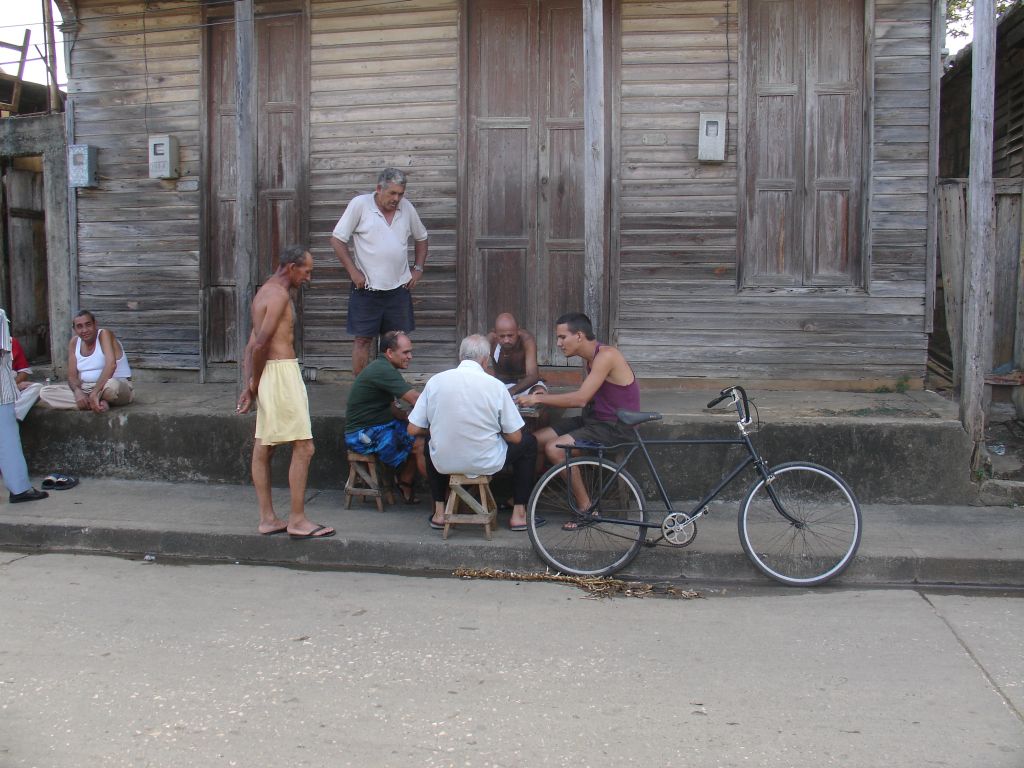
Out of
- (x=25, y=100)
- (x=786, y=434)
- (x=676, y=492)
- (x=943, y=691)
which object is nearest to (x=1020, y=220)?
(x=786, y=434)

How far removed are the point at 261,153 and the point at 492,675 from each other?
6.18 meters

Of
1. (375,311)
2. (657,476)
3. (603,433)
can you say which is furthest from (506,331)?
(657,476)

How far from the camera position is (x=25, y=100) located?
12180 millimetres

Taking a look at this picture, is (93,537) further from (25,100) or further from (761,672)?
(25,100)

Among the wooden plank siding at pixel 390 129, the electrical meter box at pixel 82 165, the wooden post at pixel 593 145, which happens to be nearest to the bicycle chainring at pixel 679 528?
the wooden post at pixel 593 145

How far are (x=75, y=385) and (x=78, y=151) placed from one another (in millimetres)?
2692

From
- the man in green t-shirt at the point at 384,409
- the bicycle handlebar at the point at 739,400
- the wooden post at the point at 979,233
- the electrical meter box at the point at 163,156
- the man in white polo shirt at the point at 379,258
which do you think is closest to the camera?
the bicycle handlebar at the point at 739,400

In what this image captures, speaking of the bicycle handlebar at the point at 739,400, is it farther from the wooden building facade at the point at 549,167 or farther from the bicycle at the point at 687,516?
the wooden building facade at the point at 549,167

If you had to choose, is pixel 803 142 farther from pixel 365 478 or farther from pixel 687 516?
pixel 365 478

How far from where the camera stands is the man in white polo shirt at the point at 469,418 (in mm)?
5664

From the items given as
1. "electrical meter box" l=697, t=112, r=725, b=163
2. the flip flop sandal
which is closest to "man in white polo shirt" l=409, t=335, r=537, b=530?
the flip flop sandal

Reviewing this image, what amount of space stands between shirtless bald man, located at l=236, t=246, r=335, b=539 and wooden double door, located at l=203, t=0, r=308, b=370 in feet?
9.72

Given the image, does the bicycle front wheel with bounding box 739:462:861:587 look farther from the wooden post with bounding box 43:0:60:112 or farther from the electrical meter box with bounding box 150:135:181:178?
the wooden post with bounding box 43:0:60:112

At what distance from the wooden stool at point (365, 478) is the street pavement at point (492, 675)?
108 cm
